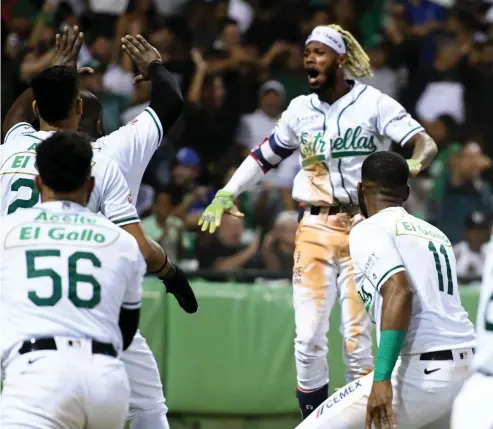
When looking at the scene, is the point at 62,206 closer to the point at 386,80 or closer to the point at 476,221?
the point at 476,221

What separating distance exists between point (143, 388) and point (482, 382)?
2.40 m

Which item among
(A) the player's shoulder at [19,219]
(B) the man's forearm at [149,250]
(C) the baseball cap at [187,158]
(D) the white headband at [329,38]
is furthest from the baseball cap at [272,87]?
(A) the player's shoulder at [19,219]

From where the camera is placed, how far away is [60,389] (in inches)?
190

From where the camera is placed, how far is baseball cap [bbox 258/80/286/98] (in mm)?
13052

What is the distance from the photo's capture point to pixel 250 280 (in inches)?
404

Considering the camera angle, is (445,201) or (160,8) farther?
(160,8)

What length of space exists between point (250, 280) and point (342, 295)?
8.46 feet

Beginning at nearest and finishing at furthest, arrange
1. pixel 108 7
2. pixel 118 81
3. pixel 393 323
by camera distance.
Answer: pixel 393 323
pixel 118 81
pixel 108 7

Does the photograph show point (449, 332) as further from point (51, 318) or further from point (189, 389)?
point (189, 389)

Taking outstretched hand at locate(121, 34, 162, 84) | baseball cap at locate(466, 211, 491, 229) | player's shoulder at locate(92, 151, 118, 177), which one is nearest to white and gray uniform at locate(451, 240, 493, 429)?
player's shoulder at locate(92, 151, 118, 177)

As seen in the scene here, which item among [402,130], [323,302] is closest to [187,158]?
[402,130]

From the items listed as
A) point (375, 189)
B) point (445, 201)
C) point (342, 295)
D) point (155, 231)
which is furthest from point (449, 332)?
point (445, 201)

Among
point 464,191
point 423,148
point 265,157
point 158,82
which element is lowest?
point 464,191

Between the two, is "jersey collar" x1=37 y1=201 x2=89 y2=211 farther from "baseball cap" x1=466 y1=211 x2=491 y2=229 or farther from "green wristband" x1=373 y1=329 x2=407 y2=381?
"baseball cap" x1=466 y1=211 x2=491 y2=229
